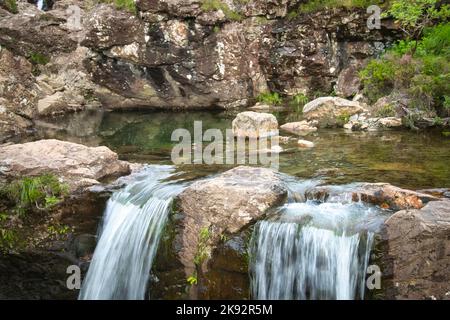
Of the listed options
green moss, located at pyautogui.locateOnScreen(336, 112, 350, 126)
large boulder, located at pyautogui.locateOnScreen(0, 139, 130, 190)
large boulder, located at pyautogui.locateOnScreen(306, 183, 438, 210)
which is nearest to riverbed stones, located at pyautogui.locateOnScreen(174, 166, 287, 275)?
large boulder, located at pyautogui.locateOnScreen(306, 183, 438, 210)

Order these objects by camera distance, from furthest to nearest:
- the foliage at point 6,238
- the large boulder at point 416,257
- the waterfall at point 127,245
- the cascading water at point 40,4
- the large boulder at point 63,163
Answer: the cascading water at point 40,4 → the large boulder at point 63,163 → the foliage at point 6,238 → the waterfall at point 127,245 → the large boulder at point 416,257

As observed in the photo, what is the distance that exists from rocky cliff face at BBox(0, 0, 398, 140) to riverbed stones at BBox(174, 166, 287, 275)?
11.8m

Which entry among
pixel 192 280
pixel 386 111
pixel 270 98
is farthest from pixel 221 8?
pixel 192 280

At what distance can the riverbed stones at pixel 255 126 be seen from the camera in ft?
38.6

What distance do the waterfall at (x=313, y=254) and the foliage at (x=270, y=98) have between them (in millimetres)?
12714

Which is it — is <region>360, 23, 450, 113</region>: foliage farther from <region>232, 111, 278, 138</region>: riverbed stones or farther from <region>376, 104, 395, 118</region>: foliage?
<region>232, 111, 278, 138</region>: riverbed stones

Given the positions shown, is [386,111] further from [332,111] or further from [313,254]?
[313,254]

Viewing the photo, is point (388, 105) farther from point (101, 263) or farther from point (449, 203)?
point (101, 263)

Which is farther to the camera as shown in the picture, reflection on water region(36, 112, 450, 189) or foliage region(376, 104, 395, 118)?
foliage region(376, 104, 395, 118)

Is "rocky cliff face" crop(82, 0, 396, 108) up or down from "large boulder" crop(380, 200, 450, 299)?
up

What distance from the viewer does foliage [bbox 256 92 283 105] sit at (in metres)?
18.1

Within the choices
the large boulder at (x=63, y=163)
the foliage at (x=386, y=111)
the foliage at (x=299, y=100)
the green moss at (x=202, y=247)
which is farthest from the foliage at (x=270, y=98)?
the green moss at (x=202, y=247)

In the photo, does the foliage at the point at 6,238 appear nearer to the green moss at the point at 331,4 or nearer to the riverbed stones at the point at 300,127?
the riverbed stones at the point at 300,127

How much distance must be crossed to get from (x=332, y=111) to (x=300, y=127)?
5.35 ft
